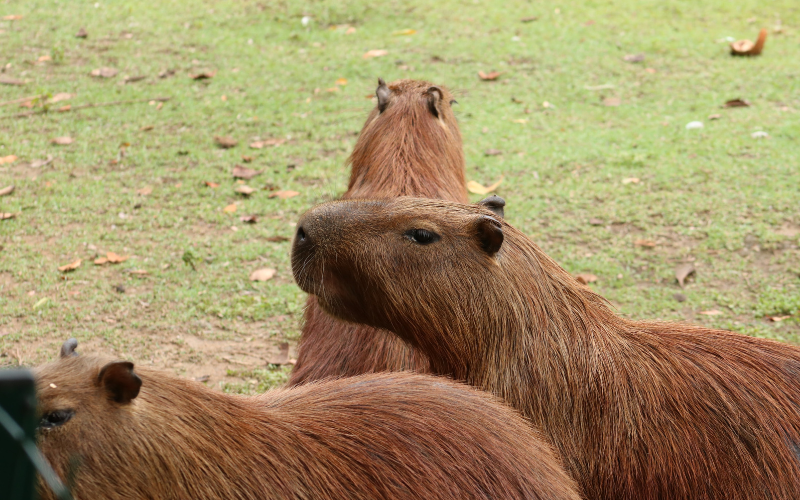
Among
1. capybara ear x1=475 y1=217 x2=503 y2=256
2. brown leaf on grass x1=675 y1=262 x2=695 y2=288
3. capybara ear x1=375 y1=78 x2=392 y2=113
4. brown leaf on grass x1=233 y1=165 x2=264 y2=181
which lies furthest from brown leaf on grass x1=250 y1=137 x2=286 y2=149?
capybara ear x1=475 y1=217 x2=503 y2=256

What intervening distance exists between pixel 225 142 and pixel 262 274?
173 cm

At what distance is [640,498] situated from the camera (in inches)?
92.9

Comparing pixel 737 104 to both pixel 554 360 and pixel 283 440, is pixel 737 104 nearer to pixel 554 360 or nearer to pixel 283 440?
pixel 554 360

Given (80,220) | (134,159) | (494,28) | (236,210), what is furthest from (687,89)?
(80,220)

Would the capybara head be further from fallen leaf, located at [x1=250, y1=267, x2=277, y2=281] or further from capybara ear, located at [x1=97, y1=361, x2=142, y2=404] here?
capybara ear, located at [x1=97, y1=361, x2=142, y2=404]

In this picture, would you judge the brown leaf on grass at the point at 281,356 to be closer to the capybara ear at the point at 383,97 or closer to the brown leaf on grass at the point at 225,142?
the capybara ear at the point at 383,97

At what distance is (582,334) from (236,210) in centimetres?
298

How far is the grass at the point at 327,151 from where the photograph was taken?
3.98m

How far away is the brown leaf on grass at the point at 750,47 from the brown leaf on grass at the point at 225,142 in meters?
4.61

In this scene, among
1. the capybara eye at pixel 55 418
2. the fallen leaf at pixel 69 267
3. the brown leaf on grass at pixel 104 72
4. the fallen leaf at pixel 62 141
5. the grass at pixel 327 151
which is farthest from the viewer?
the brown leaf on grass at pixel 104 72

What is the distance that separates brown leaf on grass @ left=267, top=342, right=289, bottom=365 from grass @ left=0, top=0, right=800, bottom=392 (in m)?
0.05

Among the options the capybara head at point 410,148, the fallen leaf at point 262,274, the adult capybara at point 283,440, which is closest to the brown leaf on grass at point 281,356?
the fallen leaf at point 262,274

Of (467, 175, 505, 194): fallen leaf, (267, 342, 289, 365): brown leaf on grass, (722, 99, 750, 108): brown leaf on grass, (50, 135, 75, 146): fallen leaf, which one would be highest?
(722, 99, 750, 108): brown leaf on grass

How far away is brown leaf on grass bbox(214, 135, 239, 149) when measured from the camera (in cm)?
565
